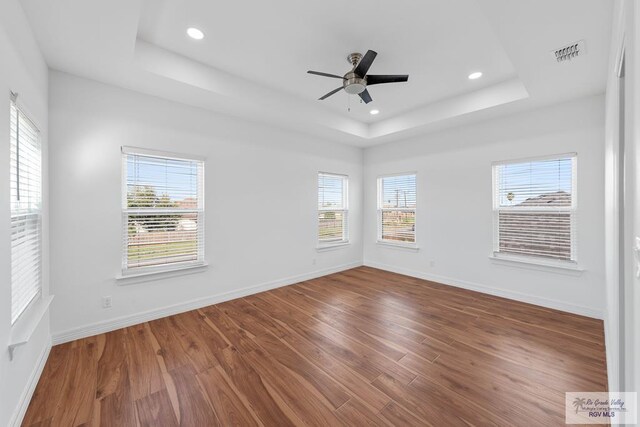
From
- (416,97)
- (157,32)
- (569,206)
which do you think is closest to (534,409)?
(569,206)

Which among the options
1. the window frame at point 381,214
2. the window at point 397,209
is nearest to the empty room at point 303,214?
the window frame at point 381,214

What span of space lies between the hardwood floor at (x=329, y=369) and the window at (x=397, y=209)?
76.4 inches

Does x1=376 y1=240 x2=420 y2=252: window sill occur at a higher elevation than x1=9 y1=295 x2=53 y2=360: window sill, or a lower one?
higher

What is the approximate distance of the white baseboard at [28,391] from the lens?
1640 mm

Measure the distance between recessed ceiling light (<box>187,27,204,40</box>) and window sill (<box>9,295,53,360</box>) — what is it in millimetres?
2688

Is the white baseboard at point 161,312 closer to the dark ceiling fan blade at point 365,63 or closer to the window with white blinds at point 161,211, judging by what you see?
the window with white blinds at point 161,211

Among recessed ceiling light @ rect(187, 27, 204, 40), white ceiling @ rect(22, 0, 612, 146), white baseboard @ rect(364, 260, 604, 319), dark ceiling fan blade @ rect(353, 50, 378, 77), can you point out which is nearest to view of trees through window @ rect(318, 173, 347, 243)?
white baseboard @ rect(364, 260, 604, 319)

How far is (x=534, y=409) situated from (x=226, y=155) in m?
4.06

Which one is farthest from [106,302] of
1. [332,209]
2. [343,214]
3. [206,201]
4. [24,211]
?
[343,214]

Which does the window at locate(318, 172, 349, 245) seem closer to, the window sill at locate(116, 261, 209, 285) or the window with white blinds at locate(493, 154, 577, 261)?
the window sill at locate(116, 261, 209, 285)

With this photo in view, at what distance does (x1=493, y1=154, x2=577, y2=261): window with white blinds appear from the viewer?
11.2 ft

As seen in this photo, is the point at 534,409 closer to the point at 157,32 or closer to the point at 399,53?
the point at 399,53

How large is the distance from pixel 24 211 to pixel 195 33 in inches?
81.2

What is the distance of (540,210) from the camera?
141 inches
